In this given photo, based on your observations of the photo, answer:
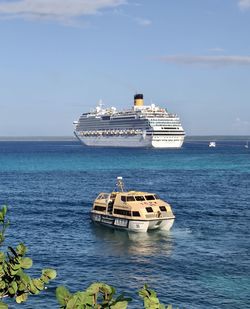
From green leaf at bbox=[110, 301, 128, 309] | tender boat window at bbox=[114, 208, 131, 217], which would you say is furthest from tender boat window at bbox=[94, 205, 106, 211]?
green leaf at bbox=[110, 301, 128, 309]

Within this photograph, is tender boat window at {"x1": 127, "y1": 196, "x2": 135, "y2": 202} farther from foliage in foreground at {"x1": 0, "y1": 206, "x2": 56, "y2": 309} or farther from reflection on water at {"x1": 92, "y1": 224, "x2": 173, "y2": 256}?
foliage in foreground at {"x1": 0, "y1": 206, "x2": 56, "y2": 309}

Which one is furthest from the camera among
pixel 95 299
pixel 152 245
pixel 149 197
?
pixel 149 197

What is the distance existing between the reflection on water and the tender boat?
2.54 feet

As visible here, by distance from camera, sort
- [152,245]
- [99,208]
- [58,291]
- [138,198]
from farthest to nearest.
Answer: [99,208], [138,198], [152,245], [58,291]

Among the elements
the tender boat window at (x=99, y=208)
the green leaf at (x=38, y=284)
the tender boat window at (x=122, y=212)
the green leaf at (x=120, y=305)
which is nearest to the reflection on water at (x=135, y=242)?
the tender boat window at (x=122, y=212)

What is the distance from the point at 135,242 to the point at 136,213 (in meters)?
5.04

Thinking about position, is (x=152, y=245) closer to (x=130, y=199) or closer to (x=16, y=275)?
(x=130, y=199)

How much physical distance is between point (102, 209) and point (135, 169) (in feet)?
283

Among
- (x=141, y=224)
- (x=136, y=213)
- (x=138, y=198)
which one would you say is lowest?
(x=141, y=224)

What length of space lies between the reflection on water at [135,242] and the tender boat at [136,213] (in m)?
0.77

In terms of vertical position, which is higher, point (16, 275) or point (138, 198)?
point (16, 275)

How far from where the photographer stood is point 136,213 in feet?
186

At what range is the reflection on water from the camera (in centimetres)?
4856

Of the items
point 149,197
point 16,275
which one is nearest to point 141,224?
point 149,197
